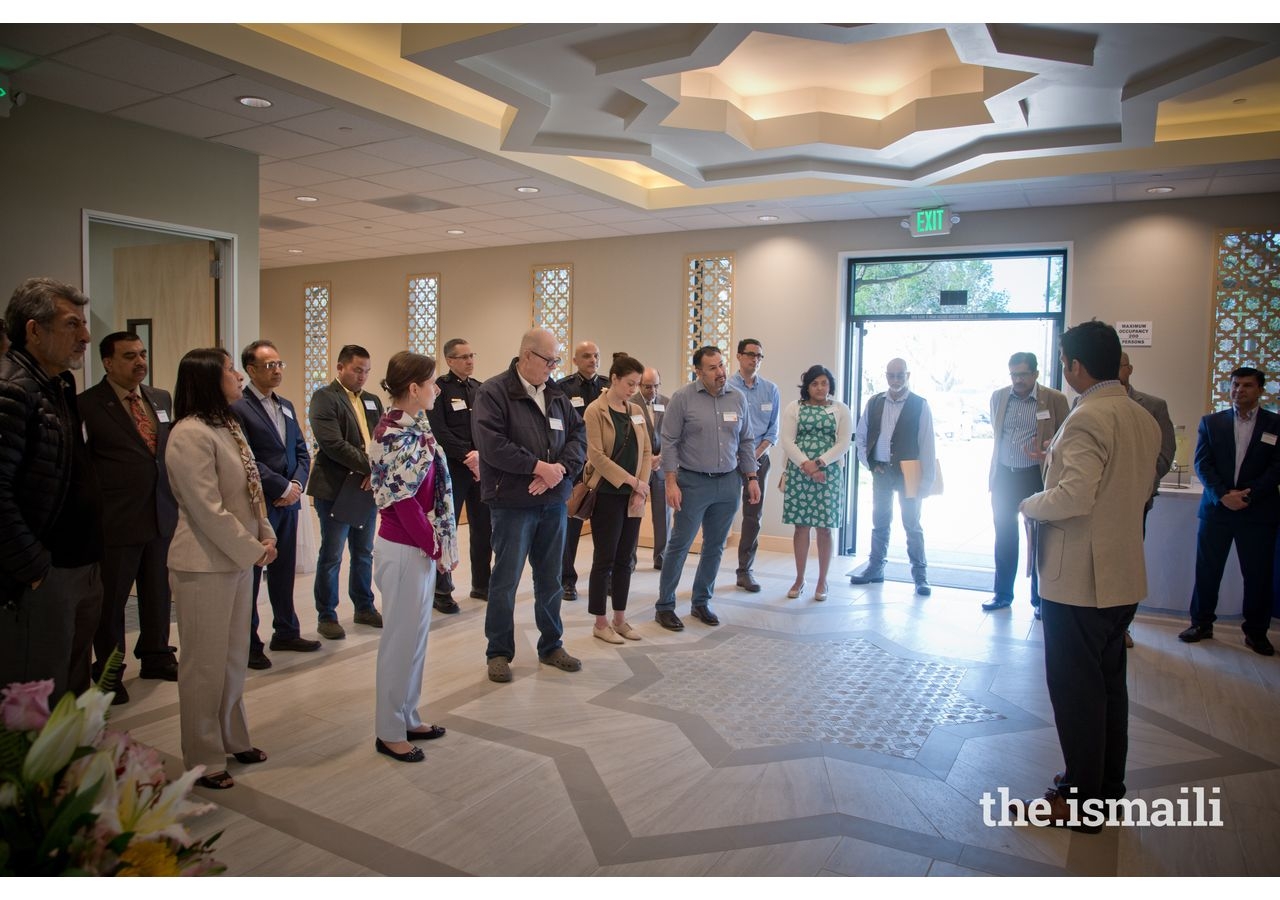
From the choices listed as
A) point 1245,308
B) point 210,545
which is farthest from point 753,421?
point 210,545

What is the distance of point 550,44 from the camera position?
4188 mm

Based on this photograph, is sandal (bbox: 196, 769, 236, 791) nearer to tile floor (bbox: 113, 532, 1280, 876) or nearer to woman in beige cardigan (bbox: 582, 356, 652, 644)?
tile floor (bbox: 113, 532, 1280, 876)

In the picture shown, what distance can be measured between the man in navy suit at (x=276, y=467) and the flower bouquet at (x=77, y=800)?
3.11 m

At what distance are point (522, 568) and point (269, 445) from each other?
1.38 metres

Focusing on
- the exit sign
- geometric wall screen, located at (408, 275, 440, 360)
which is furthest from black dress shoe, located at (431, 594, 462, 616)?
geometric wall screen, located at (408, 275, 440, 360)

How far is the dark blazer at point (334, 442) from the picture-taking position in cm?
455

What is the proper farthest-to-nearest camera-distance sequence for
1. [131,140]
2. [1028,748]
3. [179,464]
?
[131,140]
[1028,748]
[179,464]

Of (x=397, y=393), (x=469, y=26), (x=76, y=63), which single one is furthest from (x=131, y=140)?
(x=397, y=393)

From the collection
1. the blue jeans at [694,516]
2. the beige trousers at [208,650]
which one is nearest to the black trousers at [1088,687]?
the blue jeans at [694,516]

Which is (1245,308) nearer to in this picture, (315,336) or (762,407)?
(762,407)

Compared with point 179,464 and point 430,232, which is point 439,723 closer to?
point 179,464

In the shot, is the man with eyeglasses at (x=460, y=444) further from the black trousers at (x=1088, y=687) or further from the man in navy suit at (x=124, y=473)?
the black trousers at (x=1088, y=687)

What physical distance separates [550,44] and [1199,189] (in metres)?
5.14

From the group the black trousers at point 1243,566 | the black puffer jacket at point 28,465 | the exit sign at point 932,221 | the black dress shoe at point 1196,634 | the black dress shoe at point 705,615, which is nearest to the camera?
the black puffer jacket at point 28,465
